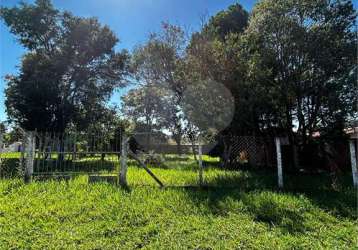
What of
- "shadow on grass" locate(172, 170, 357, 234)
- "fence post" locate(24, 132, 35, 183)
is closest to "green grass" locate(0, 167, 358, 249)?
"shadow on grass" locate(172, 170, 357, 234)

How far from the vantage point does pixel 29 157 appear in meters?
7.73

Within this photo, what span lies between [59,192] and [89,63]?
17.3 meters

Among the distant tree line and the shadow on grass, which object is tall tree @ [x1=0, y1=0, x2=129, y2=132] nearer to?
the distant tree line

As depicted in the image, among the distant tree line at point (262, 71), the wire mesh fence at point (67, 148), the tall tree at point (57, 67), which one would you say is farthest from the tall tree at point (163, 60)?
the wire mesh fence at point (67, 148)

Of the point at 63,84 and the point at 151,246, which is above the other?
the point at 63,84

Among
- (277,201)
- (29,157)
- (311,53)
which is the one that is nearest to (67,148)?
(29,157)

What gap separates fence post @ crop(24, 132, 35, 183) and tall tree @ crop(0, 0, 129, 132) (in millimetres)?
12559

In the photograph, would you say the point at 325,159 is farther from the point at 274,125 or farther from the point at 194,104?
the point at 194,104

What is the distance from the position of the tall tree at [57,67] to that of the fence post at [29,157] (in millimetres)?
12559

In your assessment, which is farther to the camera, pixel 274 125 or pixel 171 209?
pixel 274 125

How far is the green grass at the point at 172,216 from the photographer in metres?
4.05

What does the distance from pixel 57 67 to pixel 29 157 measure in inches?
563

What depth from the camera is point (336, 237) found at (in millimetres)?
4285

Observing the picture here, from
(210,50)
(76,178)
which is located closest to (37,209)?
(76,178)
